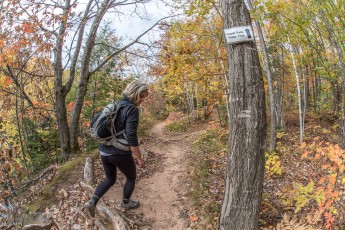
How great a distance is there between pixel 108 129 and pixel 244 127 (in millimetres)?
1953

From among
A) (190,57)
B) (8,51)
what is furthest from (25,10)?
(190,57)

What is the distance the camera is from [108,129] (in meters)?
3.90

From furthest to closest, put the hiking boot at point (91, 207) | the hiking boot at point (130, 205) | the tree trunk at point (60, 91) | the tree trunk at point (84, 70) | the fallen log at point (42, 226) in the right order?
the tree trunk at point (84, 70)
the tree trunk at point (60, 91)
the hiking boot at point (130, 205)
the fallen log at point (42, 226)
the hiking boot at point (91, 207)

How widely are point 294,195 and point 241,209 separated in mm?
1805

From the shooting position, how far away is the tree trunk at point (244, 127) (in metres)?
3.36

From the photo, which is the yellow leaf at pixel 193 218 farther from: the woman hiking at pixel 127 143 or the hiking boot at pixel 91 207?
the hiking boot at pixel 91 207

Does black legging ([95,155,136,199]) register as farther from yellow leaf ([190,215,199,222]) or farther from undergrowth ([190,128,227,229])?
undergrowth ([190,128,227,229])

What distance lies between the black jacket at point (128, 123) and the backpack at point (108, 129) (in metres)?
0.06

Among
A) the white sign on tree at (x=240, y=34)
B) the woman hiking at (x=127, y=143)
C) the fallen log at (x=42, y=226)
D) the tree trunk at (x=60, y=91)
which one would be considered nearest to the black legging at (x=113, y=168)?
the woman hiking at (x=127, y=143)

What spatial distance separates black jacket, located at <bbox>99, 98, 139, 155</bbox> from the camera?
151 inches

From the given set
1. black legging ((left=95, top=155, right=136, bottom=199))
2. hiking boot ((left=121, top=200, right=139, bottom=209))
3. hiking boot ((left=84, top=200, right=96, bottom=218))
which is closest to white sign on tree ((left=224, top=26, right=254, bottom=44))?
black legging ((left=95, top=155, right=136, bottom=199))

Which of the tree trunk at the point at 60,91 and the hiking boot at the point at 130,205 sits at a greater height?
the tree trunk at the point at 60,91

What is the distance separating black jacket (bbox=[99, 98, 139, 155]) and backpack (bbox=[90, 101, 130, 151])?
0.20ft

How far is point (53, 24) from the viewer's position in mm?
7211
